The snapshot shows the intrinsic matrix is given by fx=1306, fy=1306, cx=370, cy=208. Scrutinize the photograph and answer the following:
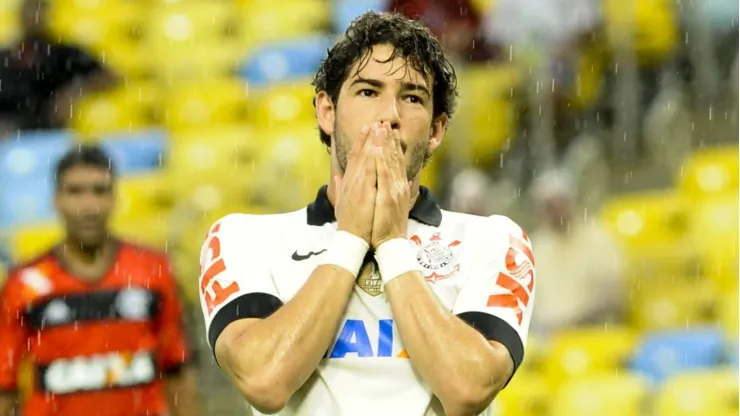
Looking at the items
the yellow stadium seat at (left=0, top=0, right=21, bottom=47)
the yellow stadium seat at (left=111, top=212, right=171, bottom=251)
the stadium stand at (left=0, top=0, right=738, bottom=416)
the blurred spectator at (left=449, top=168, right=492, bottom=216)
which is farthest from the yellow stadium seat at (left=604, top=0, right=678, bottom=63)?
the yellow stadium seat at (left=0, top=0, right=21, bottom=47)

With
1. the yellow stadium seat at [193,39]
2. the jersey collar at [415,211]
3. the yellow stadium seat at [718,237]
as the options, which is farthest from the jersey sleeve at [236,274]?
the yellow stadium seat at [193,39]

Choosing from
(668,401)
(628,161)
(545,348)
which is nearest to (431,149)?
(668,401)

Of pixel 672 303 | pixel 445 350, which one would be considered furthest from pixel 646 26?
pixel 445 350

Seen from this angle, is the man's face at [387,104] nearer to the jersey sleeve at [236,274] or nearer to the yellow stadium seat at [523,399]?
the jersey sleeve at [236,274]

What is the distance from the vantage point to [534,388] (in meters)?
6.50

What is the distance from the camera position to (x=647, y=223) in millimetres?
7547

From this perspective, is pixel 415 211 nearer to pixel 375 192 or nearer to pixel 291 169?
pixel 375 192

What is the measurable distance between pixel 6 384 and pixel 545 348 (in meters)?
2.92

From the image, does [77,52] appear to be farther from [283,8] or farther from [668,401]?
[668,401]

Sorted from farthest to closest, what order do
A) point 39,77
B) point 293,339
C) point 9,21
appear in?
point 9,21 < point 39,77 < point 293,339

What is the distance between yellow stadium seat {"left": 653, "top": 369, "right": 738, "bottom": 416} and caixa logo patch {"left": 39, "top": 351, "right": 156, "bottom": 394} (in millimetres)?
2490

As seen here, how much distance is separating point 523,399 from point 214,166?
7.92 ft

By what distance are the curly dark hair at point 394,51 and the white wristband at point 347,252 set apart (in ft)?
1.25

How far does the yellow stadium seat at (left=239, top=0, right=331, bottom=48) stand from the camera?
29.3ft
